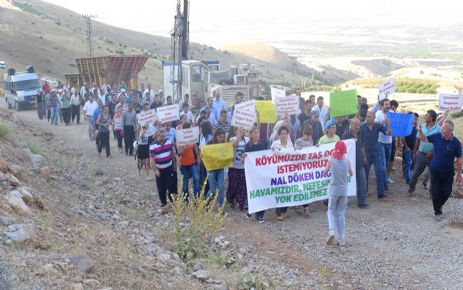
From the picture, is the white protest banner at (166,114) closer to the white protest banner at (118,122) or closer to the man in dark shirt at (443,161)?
the white protest banner at (118,122)

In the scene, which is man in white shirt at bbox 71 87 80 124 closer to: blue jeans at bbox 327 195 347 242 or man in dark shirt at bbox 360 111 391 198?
man in dark shirt at bbox 360 111 391 198

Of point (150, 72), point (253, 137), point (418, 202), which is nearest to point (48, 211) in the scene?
point (253, 137)

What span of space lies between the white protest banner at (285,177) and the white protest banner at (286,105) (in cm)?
236

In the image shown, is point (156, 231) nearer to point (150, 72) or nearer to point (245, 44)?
point (150, 72)

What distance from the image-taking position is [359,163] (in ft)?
38.8

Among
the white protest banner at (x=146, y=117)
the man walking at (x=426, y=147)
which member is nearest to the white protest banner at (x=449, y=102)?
the man walking at (x=426, y=147)

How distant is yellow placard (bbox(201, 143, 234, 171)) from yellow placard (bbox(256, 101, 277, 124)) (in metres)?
2.29

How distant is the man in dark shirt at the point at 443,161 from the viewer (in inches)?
422

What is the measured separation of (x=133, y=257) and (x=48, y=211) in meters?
2.04

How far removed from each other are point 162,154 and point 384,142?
14.5 ft

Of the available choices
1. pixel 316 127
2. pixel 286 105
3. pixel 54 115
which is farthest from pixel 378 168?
pixel 54 115

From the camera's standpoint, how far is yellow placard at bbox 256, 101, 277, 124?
1364cm

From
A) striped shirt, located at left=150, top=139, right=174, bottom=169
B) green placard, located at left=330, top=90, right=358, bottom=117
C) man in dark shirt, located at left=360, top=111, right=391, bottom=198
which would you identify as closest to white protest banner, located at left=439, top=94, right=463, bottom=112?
man in dark shirt, located at left=360, top=111, right=391, bottom=198

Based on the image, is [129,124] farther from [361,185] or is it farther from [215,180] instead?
[361,185]
